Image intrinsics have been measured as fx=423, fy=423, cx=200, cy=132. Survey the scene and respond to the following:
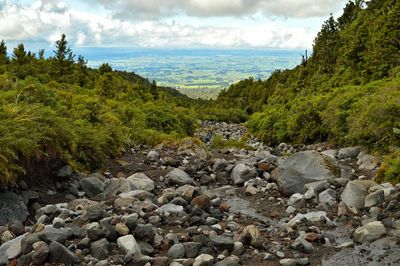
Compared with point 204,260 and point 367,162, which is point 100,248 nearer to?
point 204,260

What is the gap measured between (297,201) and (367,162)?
388 cm

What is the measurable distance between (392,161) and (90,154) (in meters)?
8.76

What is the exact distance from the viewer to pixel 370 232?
812cm

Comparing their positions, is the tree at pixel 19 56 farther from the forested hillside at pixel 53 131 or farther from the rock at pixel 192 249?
the rock at pixel 192 249

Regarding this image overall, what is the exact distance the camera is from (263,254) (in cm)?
729

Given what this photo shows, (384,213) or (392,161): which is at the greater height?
(392,161)

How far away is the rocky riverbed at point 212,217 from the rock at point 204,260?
0.02 metres

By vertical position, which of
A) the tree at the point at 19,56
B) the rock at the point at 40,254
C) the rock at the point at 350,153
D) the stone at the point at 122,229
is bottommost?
the rock at the point at 350,153

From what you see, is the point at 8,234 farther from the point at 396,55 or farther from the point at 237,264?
the point at 396,55

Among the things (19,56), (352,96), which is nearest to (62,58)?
(19,56)

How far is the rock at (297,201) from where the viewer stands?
10795 millimetres

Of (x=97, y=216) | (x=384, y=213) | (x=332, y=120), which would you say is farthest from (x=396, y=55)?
(x=97, y=216)

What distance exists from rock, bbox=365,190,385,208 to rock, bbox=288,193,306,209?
5.11ft

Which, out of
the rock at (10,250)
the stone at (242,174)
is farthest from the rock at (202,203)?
the rock at (10,250)
